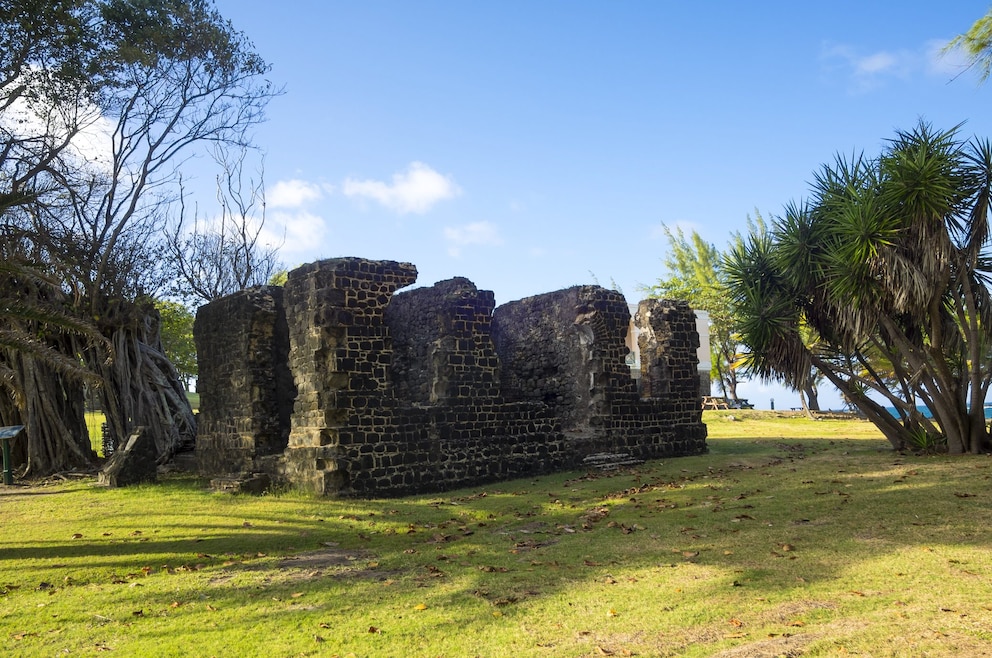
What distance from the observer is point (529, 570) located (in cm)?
707

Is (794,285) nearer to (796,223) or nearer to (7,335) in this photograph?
(796,223)

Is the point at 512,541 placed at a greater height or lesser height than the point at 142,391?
lesser

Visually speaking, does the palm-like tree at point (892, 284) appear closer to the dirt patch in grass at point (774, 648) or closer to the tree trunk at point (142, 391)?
the dirt patch in grass at point (774, 648)

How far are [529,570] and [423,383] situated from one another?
771 cm

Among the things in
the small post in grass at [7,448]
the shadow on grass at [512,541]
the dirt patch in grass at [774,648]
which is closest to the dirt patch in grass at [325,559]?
the shadow on grass at [512,541]

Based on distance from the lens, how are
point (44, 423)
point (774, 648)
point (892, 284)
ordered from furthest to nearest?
point (44, 423)
point (892, 284)
point (774, 648)

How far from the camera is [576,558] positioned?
24.5ft

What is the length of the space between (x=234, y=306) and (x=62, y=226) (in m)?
7.07

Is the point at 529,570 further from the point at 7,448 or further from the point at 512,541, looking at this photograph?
the point at 7,448

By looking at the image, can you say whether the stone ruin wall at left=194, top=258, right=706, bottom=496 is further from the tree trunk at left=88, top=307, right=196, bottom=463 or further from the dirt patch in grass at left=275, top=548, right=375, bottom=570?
the dirt patch in grass at left=275, top=548, right=375, bottom=570

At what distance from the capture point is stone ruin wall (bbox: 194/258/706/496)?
39.7 ft

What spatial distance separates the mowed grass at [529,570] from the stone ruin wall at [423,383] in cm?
104

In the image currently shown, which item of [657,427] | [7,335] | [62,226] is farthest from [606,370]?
[62,226]

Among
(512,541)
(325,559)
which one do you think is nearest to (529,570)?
(512,541)
